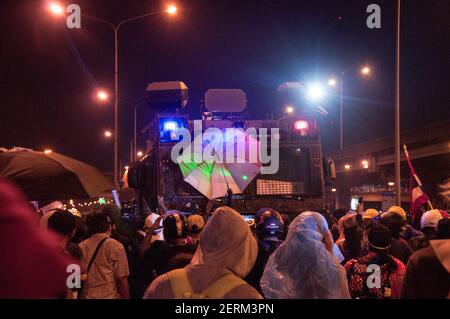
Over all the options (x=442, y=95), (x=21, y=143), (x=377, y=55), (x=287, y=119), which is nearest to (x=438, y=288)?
(x=287, y=119)

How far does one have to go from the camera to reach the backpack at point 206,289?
115 inches

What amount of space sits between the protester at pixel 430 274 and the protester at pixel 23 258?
2.25m

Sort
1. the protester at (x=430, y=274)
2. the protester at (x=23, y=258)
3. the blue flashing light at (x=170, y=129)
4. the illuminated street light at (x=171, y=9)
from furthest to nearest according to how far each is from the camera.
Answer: the illuminated street light at (x=171, y=9) < the blue flashing light at (x=170, y=129) < the protester at (x=430, y=274) < the protester at (x=23, y=258)

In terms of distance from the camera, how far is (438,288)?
328 centimetres

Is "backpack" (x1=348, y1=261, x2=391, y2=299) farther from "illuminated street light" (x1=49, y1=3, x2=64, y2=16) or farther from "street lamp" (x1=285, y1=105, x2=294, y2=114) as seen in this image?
"illuminated street light" (x1=49, y1=3, x2=64, y2=16)

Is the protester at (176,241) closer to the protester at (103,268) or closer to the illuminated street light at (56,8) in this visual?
the protester at (103,268)

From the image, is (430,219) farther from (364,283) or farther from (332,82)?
(332,82)

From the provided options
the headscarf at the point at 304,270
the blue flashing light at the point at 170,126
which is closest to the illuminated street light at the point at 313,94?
the blue flashing light at the point at 170,126

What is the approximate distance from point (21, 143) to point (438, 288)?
89.9ft

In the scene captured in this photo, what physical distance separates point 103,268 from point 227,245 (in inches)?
93.8

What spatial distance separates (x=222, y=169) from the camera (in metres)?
8.66

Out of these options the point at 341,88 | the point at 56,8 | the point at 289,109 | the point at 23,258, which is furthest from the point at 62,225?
the point at 341,88
